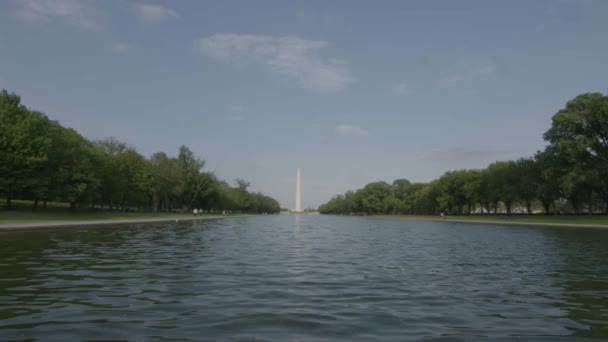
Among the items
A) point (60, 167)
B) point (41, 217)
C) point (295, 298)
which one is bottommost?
point (295, 298)

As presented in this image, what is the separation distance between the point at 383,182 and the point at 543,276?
186 metres

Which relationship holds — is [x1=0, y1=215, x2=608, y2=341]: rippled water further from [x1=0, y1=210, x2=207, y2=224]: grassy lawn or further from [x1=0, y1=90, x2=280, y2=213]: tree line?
[x1=0, y1=90, x2=280, y2=213]: tree line

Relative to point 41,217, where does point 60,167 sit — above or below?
above

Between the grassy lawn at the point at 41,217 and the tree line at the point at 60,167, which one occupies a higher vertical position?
the tree line at the point at 60,167

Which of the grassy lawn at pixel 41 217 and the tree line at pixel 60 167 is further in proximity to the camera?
the tree line at pixel 60 167

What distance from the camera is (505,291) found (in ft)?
37.5

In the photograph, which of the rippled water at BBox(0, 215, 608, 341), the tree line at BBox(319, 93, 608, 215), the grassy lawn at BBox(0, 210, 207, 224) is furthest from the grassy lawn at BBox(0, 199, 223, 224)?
the tree line at BBox(319, 93, 608, 215)

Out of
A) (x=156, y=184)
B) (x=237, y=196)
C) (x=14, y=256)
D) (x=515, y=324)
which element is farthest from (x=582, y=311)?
(x=237, y=196)

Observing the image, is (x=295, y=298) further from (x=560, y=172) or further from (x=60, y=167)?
(x=560, y=172)

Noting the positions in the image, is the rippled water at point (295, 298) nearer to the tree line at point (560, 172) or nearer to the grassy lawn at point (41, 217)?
the grassy lawn at point (41, 217)

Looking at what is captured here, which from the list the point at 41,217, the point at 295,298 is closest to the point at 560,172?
the point at 295,298

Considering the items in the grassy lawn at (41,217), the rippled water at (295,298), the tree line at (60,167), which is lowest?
the rippled water at (295,298)

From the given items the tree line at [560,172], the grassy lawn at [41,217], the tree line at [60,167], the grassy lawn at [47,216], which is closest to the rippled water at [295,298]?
the grassy lawn at [41,217]

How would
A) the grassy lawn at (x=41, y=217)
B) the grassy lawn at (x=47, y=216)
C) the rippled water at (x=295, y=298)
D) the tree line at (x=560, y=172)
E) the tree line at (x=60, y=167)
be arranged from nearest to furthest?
the rippled water at (x=295, y=298) < the grassy lawn at (x=41, y=217) < the grassy lawn at (x=47, y=216) < the tree line at (x=60, y=167) < the tree line at (x=560, y=172)
